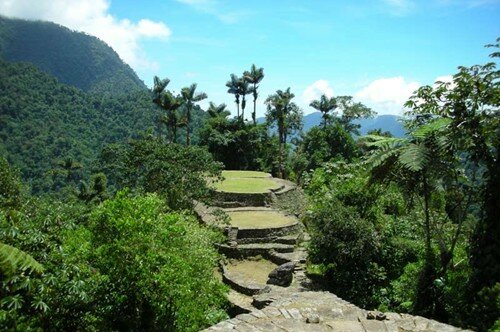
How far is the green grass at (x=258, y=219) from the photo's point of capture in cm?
1800

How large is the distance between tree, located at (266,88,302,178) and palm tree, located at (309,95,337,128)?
1.97 m

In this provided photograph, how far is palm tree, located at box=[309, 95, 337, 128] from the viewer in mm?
44625

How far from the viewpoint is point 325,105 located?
4462cm

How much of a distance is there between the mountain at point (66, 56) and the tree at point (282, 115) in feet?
350

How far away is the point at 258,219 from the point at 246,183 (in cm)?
509

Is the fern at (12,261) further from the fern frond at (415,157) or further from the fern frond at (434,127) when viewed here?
the fern frond at (434,127)

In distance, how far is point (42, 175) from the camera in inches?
2542

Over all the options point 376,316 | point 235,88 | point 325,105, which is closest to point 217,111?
point 235,88

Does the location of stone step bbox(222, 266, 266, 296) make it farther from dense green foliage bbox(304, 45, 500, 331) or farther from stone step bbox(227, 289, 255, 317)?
dense green foliage bbox(304, 45, 500, 331)

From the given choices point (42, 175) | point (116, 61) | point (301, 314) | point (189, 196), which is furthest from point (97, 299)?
point (116, 61)

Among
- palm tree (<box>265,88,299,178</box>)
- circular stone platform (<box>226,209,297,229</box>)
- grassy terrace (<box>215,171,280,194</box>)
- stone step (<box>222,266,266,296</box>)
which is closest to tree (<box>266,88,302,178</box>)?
palm tree (<box>265,88,299,178</box>)

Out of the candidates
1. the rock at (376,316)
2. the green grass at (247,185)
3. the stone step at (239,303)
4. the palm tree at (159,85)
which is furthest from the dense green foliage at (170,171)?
the palm tree at (159,85)

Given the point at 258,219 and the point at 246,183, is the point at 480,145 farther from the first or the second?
the point at 246,183

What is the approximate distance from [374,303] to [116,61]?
181542mm
